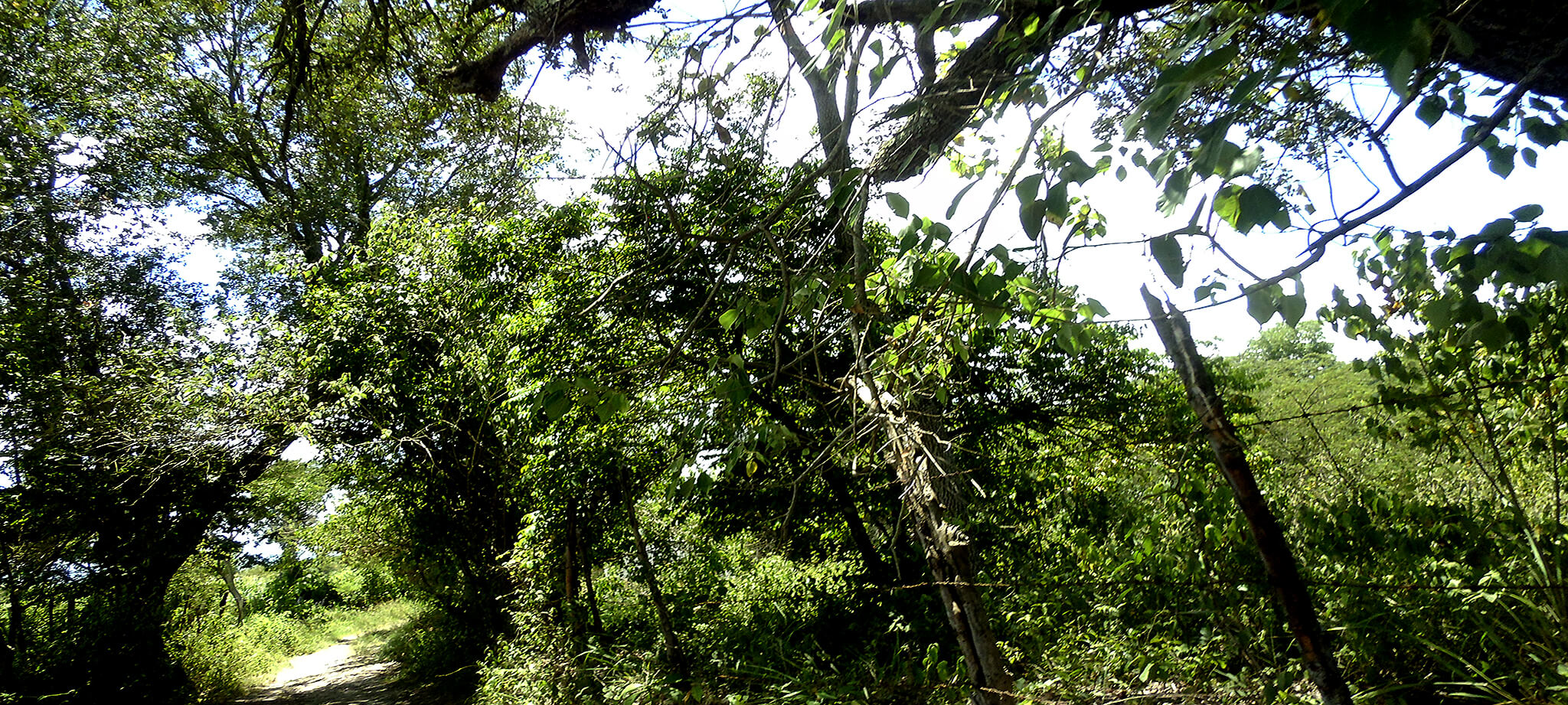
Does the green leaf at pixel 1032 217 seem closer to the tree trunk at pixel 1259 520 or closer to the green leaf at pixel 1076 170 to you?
the green leaf at pixel 1076 170

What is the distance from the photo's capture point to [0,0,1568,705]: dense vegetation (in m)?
1.65

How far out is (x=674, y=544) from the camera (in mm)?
6828

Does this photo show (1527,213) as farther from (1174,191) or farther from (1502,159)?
(1174,191)

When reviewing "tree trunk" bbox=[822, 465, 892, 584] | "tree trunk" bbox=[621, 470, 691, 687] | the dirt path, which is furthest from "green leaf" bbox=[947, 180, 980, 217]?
the dirt path

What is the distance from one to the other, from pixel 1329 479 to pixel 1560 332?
1545 millimetres

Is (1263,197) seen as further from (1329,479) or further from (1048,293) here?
(1329,479)

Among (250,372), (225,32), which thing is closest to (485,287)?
(250,372)

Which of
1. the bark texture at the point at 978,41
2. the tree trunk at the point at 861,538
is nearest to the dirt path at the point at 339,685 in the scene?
the tree trunk at the point at 861,538

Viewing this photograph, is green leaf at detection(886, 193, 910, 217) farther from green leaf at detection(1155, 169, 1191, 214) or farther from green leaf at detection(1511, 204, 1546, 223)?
green leaf at detection(1511, 204, 1546, 223)

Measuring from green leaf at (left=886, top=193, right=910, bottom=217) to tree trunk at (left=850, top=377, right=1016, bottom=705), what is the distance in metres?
1.21

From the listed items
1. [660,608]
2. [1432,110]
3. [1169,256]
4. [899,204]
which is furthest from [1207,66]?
[660,608]

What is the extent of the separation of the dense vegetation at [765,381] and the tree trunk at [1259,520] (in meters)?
0.01

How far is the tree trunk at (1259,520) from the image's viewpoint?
1.92m

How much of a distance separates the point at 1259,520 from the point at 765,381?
145 cm
